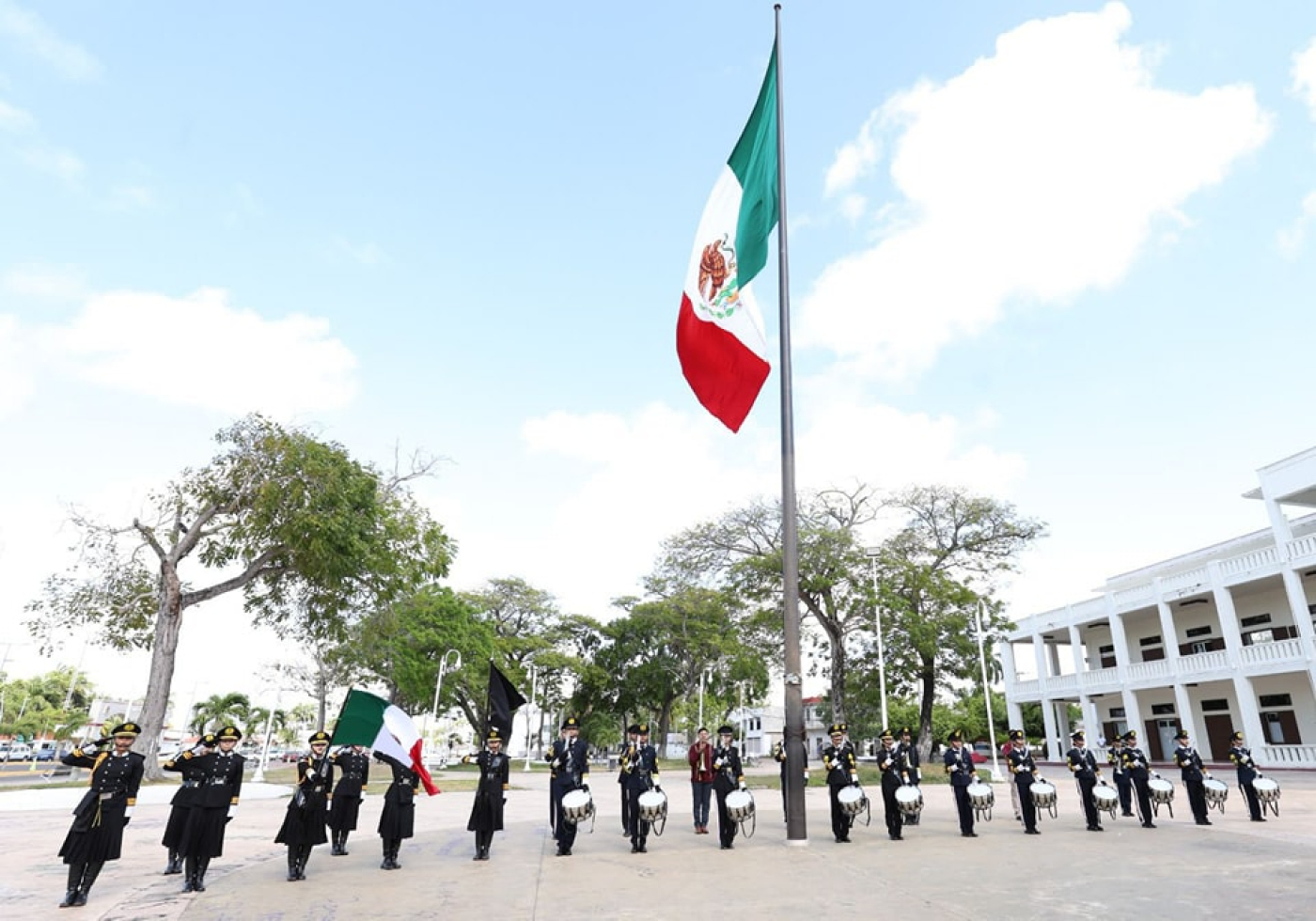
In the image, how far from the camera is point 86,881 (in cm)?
751

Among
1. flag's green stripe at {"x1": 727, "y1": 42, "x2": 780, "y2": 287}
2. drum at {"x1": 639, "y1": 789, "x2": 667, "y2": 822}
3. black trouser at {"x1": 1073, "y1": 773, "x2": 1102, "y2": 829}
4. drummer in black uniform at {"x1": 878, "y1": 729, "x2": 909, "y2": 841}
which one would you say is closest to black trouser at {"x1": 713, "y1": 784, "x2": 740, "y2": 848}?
drum at {"x1": 639, "y1": 789, "x2": 667, "y2": 822}

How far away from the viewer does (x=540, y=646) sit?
57875 mm

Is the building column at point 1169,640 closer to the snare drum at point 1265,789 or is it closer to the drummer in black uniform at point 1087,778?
the snare drum at point 1265,789

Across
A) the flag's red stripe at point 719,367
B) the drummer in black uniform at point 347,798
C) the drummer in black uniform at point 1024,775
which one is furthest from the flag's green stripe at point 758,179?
the drummer in black uniform at point 347,798

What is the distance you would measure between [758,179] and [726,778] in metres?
10.3

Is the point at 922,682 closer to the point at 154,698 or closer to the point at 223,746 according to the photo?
the point at 154,698

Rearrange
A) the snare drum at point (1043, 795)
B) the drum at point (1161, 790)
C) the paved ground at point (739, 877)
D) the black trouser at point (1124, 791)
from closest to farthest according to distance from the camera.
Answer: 1. the paved ground at point (739, 877)
2. the snare drum at point (1043, 795)
3. the drum at point (1161, 790)
4. the black trouser at point (1124, 791)

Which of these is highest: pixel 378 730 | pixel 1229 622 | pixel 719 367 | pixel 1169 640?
pixel 719 367

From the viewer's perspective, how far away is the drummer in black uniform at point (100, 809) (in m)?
7.47

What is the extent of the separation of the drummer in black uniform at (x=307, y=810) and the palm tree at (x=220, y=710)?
212 ft

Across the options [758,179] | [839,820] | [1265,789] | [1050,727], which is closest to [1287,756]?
[1050,727]

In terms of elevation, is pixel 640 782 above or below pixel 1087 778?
below

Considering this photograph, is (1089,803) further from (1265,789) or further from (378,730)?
(378,730)

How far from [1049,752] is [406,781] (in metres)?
41.6
